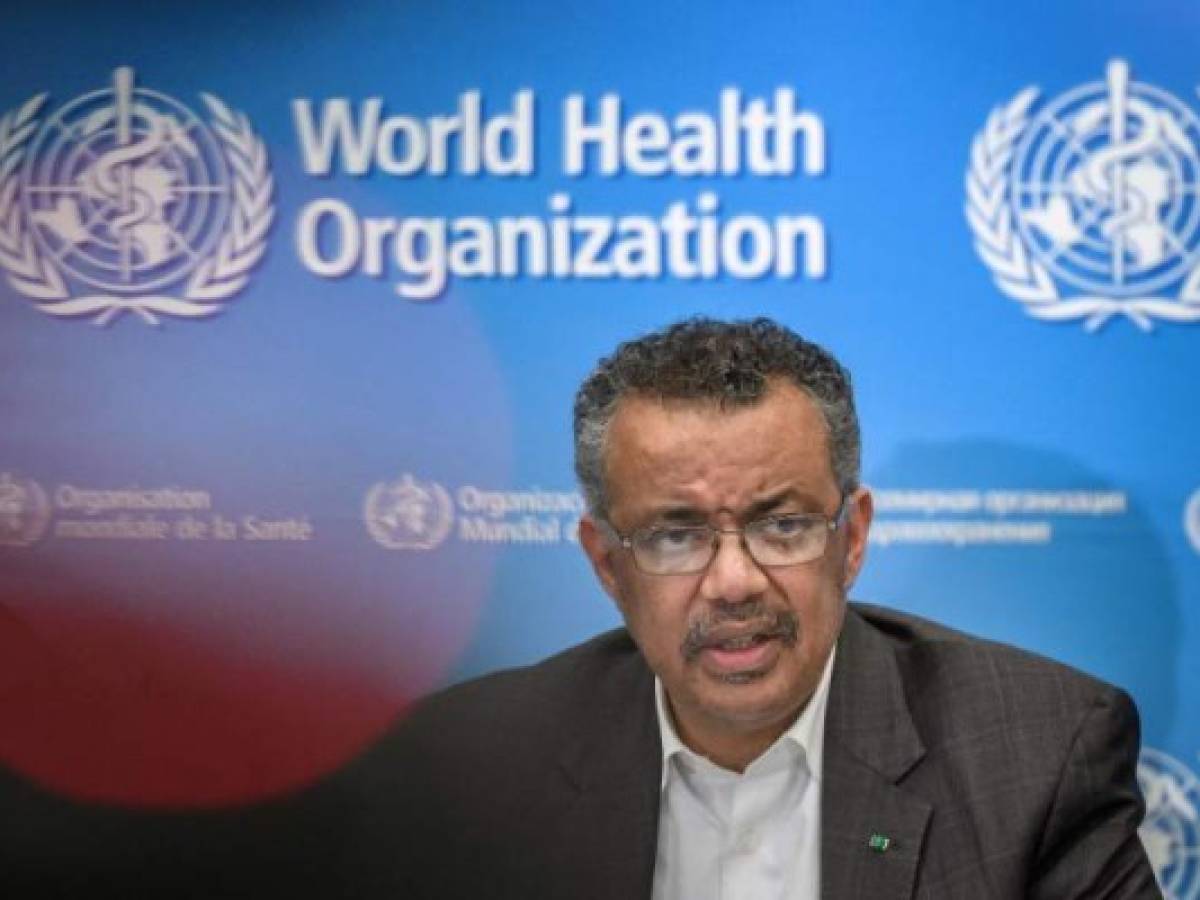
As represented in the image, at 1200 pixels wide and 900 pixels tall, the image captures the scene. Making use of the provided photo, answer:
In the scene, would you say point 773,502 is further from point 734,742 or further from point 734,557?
point 734,742

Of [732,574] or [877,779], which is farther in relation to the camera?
[877,779]

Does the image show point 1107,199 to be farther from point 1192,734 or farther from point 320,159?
point 320,159

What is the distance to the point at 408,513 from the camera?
9.09 feet

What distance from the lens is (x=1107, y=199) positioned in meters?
2.63

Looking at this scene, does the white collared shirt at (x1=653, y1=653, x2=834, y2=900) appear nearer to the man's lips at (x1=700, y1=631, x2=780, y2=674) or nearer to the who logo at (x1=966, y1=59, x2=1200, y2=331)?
the man's lips at (x1=700, y1=631, x2=780, y2=674)

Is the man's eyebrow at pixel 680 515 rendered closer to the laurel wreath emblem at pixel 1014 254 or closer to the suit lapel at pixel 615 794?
the suit lapel at pixel 615 794

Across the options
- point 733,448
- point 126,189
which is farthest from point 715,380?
point 126,189

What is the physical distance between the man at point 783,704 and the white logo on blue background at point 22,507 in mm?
1051

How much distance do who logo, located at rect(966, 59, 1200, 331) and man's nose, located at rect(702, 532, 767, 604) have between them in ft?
2.73

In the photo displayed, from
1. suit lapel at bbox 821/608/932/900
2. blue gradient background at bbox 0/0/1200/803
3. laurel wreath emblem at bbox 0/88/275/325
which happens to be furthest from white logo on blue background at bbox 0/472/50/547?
suit lapel at bbox 821/608/932/900

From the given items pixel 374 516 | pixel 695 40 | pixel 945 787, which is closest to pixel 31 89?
pixel 374 516

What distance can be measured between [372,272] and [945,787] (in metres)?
1.27

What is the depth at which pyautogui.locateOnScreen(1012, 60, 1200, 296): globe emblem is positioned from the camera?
2629 mm

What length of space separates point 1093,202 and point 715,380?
0.88 m
